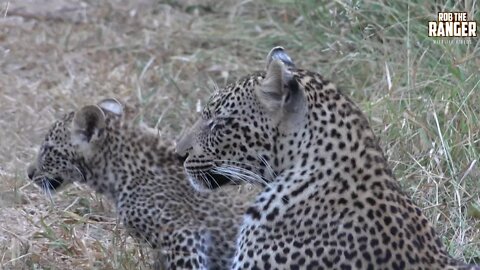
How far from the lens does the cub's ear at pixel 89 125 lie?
748cm

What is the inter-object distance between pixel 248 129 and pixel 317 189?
0.55 metres

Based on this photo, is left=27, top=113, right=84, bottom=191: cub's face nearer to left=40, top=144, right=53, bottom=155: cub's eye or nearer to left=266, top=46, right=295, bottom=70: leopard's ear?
left=40, top=144, right=53, bottom=155: cub's eye

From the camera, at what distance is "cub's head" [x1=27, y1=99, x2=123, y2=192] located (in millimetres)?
7543

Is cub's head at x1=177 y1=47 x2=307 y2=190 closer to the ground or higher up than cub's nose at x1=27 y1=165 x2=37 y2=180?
higher up

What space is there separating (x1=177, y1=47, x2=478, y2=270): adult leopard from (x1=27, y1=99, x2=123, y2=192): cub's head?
1.26m

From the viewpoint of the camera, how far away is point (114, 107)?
772 cm

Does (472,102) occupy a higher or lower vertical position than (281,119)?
lower

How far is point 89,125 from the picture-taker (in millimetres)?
7570

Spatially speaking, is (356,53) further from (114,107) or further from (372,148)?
(372,148)

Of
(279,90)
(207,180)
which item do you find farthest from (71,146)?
(279,90)

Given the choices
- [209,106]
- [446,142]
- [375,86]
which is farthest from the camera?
[375,86]

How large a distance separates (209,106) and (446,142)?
1886mm

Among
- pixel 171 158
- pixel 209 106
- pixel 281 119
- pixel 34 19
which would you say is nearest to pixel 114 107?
pixel 171 158

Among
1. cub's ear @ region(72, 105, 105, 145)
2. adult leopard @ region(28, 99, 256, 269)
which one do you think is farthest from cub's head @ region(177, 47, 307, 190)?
cub's ear @ region(72, 105, 105, 145)
